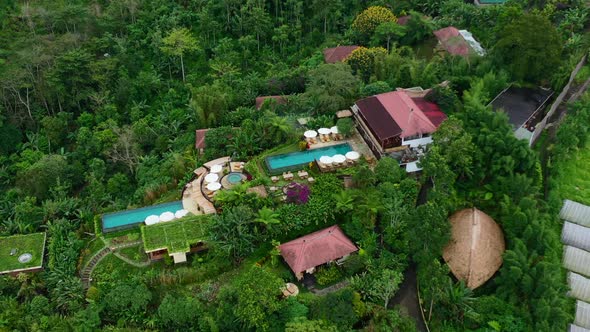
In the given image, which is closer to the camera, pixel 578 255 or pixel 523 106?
pixel 578 255

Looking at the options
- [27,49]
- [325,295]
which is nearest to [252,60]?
[27,49]

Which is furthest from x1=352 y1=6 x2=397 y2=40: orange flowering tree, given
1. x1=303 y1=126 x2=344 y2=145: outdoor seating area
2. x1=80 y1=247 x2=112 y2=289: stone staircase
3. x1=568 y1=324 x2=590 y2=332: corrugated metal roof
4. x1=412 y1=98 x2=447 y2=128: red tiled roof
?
x1=568 y1=324 x2=590 y2=332: corrugated metal roof

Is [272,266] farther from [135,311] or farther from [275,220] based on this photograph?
[135,311]

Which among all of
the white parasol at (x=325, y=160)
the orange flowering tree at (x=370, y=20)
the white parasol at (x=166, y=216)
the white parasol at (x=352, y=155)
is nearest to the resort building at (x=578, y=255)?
the white parasol at (x=352, y=155)

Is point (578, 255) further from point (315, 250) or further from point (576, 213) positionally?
point (315, 250)

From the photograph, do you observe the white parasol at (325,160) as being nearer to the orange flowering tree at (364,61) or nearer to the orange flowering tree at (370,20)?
the orange flowering tree at (364,61)

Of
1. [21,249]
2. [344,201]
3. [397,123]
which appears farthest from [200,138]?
[397,123]
